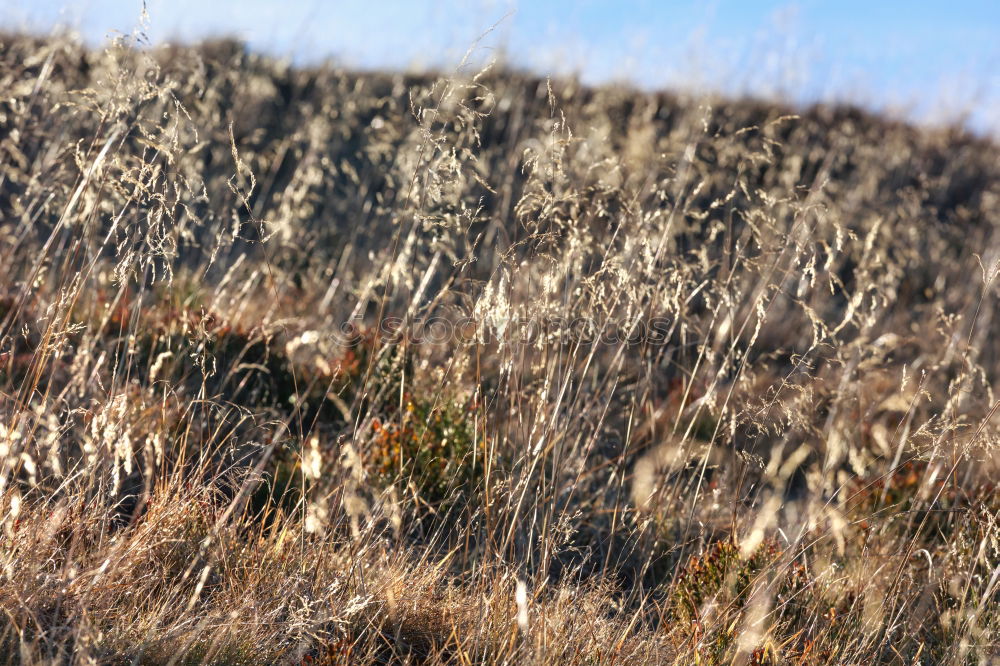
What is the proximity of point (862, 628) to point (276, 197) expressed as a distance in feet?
11.7

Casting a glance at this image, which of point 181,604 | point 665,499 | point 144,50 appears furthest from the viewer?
point 665,499

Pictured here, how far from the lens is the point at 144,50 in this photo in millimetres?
2477

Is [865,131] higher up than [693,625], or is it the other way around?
[865,131]

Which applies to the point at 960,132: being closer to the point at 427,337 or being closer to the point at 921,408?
the point at 921,408

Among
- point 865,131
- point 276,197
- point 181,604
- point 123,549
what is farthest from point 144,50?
point 865,131

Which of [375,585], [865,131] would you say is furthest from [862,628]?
[865,131]

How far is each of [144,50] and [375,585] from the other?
5.54ft

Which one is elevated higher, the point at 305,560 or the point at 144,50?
the point at 144,50

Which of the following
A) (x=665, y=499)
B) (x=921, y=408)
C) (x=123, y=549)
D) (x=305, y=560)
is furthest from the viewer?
(x=921, y=408)

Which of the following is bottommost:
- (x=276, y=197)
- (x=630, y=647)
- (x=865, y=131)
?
(x=630, y=647)

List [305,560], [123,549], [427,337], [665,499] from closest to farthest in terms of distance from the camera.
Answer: [123,549]
[305,560]
[665,499]
[427,337]

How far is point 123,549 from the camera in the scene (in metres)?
2.05

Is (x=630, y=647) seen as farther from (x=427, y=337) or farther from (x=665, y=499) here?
(x=427, y=337)

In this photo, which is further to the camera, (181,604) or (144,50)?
(144,50)
